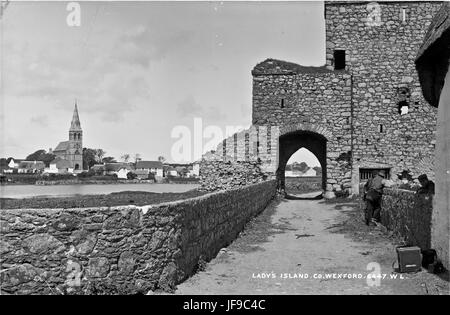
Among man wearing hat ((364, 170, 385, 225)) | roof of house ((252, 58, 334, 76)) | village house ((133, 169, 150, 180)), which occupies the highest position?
roof of house ((252, 58, 334, 76))

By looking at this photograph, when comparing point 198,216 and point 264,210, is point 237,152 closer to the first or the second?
point 264,210

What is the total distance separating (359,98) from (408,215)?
44.9ft

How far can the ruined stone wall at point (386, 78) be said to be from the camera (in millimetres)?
21516

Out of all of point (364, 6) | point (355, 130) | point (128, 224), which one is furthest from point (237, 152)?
point (128, 224)

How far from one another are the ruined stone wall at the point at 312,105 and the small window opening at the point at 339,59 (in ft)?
3.40

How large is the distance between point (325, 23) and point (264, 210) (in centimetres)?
1048

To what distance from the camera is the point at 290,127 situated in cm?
2184

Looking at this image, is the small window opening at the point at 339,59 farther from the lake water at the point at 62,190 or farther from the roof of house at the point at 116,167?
the roof of house at the point at 116,167

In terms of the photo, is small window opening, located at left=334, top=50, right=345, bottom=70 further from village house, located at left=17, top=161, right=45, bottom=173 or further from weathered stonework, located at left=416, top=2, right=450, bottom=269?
village house, located at left=17, top=161, right=45, bottom=173

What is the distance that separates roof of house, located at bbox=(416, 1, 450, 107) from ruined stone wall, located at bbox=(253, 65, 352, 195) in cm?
1366

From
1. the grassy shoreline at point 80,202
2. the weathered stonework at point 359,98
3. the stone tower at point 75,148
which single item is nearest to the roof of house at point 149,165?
the stone tower at point 75,148

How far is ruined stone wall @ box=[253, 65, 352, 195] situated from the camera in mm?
21609

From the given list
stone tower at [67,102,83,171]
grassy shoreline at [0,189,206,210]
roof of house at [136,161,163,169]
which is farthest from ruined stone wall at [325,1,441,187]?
stone tower at [67,102,83,171]

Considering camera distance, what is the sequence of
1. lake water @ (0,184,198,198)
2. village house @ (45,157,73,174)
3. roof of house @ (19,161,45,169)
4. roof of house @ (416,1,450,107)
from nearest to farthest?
1. roof of house @ (416,1,450,107)
2. lake water @ (0,184,198,198)
3. village house @ (45,157,73,174)
4. roof of house @ (19,161,45,169)
